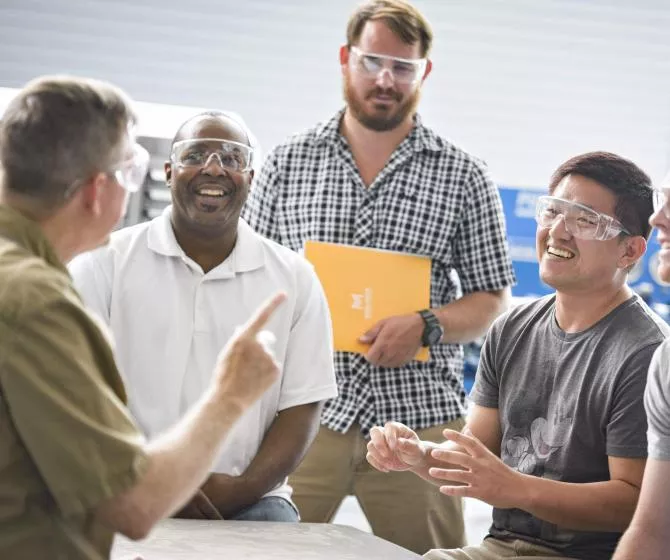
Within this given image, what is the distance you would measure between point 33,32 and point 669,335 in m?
3.88

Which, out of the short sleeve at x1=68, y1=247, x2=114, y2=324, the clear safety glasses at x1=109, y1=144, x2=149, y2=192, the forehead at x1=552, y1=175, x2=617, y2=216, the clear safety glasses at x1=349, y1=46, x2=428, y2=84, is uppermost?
the clear safety glasses at x1=349, y1=46, x2=428, y2=84

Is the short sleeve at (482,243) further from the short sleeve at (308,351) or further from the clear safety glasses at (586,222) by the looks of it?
the clear safety glasses at (586,222)

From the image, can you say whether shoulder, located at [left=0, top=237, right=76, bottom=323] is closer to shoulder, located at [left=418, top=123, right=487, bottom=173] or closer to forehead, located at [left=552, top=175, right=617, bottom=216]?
forehead, located at [left=552, top=175, right=617, bottom=216]

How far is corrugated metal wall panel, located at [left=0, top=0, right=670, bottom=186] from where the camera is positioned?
5332mm

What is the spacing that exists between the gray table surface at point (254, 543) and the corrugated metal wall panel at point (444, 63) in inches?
128

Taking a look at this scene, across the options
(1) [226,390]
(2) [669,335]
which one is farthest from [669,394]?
(1) [226,390]

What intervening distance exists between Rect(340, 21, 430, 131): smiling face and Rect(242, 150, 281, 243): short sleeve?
0.35 m

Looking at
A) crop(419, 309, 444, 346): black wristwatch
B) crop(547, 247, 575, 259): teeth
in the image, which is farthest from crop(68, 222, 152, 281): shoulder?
crop(547, 247, 575, 259): teeth

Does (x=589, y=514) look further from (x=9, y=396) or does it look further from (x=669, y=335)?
→ (x=9, y=396)

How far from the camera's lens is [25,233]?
1.66 metres

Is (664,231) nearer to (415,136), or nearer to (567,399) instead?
(567,399)

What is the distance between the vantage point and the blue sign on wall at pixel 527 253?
5.49m

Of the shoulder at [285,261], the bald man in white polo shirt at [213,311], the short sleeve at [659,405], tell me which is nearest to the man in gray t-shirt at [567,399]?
the short sleeve at [659,405]

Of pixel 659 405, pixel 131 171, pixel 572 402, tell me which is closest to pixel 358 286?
pixel 572 402
